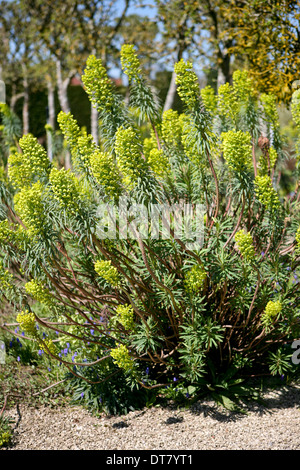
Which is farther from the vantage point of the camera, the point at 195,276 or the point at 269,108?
the point at 269,108

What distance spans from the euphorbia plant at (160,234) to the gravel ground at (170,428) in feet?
0.84

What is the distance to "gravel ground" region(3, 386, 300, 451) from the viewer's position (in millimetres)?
3031

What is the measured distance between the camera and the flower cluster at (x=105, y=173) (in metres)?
2.60

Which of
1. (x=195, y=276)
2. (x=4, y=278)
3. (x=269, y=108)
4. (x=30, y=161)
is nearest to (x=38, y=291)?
(x=4, y=278)

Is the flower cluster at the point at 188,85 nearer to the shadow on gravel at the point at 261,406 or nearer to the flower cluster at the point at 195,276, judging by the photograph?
the flower cluster at the point at 195,276

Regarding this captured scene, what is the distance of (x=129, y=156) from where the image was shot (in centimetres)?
261

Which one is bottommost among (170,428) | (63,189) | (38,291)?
(170,428)

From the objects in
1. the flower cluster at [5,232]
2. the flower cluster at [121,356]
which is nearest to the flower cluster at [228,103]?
the flower cluster at [5,232]

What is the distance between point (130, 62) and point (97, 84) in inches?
12.9

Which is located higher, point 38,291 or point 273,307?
point 38,291

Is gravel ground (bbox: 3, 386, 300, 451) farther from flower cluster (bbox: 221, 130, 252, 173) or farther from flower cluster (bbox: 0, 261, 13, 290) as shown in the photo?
flower cluster (bbox: 221, 130, 252, 173)

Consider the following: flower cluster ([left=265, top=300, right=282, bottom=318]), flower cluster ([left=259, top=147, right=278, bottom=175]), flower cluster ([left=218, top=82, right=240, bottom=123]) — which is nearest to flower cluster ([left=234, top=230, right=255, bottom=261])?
flower cluster ([left=265, top=300, right=282, bottom=318])

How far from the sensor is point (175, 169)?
11.4ft

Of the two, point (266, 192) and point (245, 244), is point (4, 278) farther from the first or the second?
point (266, 192)
